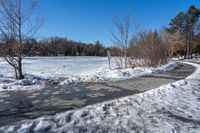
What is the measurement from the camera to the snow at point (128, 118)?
15.8 ft

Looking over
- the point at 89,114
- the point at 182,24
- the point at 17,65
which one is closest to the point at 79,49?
the point at 182,24

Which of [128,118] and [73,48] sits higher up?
[73,48]

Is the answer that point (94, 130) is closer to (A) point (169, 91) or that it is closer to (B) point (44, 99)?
(B) point (44, 99)

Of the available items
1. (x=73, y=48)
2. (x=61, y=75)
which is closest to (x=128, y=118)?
(x=61, y=75)

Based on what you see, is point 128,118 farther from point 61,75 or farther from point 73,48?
point 73,48

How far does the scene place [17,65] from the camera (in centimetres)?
1435

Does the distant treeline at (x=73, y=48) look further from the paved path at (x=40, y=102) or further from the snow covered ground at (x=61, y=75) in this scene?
the paved path at (x=40, y=102)

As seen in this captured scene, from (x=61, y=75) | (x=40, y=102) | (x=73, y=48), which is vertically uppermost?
(x=73, y=48)

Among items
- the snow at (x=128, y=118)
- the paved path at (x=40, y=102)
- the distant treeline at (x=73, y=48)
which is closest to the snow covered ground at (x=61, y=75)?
the paved path at (x=40, y=102)

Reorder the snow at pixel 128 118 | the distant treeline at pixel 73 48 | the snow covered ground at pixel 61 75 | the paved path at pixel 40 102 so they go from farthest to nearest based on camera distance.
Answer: the distant treeline at pixel 73 48 < the snow covered ground at pixel 61 75 < the paved path at pixel 40 102 < the snow at pixel 128 118

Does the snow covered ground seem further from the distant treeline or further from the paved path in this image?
the distant treeline

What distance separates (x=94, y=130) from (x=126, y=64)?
60.6 feet

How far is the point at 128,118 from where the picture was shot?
5496mm

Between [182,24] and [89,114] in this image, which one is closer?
[89,114]
